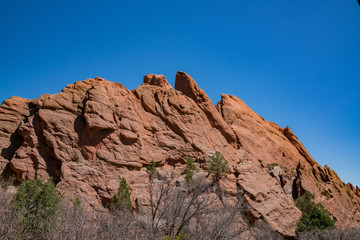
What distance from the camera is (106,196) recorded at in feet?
83.7

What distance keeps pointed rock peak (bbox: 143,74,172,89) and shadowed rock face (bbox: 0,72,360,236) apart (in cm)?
368

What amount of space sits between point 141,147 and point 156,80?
16.7m

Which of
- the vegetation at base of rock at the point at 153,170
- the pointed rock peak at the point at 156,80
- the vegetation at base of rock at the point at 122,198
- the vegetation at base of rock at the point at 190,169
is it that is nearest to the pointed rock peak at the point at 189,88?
the pointed rock peak at the point at 156,80

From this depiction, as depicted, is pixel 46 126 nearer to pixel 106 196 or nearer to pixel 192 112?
pixel 106 196

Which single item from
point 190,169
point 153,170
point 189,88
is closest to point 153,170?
point 153,170

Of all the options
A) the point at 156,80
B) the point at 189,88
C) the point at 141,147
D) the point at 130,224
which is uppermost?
the point at 156,80

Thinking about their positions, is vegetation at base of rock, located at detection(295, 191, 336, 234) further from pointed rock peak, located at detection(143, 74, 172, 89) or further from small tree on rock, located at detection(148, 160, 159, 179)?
pointed rock peak, located at detection(143, 74, 172, 89)

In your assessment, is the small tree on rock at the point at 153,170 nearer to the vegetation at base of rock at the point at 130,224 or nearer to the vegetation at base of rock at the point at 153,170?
the vegetation at base of rock at the point at 153,170

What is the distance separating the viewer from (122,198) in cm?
2381

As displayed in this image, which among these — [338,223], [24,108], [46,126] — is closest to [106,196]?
[46,126]

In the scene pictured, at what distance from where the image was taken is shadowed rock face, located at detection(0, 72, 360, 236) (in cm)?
2702

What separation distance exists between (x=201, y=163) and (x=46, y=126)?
62.1 feet

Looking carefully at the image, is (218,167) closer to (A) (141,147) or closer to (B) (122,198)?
(A) (141,147)

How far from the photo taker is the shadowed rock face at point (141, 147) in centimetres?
2702
